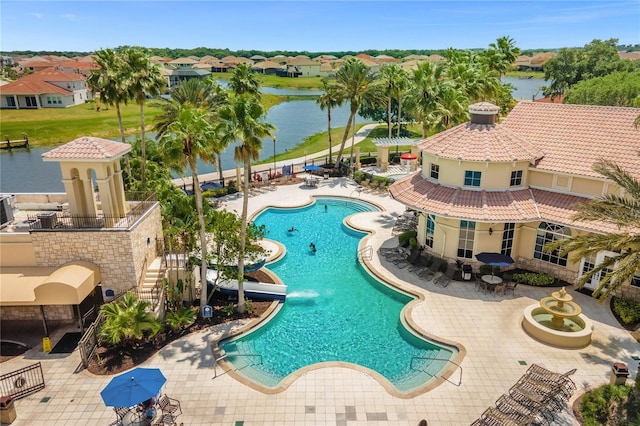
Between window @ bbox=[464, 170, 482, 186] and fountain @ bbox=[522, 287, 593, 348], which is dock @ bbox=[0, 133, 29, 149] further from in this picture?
fountain @ bbox=[522, 287, 593, 348]

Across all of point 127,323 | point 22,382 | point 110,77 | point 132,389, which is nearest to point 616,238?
point 132,389

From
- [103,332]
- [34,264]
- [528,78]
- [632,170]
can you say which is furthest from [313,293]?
[528,78]

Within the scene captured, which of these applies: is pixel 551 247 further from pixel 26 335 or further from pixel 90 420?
pixel 26 335

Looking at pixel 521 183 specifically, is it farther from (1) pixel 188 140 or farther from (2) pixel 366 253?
(1) pixel 188 140

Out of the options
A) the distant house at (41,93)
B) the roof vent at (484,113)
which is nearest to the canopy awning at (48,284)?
the roof vent at (484,113)

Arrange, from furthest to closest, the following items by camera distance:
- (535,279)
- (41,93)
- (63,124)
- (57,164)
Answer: (41,93) < (63,124) < (57,164) < (535,279)

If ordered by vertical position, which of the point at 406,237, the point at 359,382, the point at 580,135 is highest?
the point at 580,135
